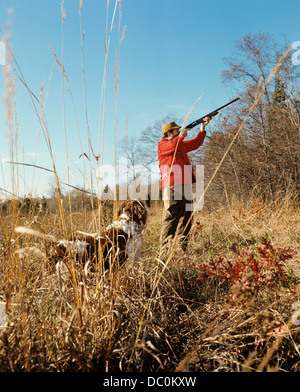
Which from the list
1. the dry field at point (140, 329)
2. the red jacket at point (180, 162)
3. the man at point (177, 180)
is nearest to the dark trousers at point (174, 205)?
the man at point (177, 180)

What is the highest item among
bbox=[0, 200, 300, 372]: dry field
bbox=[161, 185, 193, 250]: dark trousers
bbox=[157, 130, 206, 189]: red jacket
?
bbox=[157, 130, 206, 189]: red jacket

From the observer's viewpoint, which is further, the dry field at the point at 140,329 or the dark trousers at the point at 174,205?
the dark trousers at the point at 174,205

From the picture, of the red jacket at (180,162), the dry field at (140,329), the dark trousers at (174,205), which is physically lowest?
the dry field at (140,329)

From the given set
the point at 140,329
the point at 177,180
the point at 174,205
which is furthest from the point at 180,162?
the point at 140,329

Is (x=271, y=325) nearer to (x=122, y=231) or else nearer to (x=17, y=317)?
(x=17, y=317)

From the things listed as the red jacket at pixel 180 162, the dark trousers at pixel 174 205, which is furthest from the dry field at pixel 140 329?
the red jacket at pixel 180 162

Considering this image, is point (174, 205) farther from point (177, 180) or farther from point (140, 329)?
point (140, 329)

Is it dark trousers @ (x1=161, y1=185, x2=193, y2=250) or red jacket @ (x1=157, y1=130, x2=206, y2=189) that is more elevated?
red jacket @ (x1=157, y1=130, x2=206, y2=189)

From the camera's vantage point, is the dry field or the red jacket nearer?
the dry field

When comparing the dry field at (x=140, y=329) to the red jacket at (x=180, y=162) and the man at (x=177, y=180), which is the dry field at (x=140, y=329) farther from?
the red jacket at (x=180, y=162)

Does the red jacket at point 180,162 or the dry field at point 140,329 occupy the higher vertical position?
the red jacket at point 180,162

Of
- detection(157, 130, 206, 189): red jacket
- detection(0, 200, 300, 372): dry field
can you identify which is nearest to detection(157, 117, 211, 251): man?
detection(157, 130, 206, 189): red jacket

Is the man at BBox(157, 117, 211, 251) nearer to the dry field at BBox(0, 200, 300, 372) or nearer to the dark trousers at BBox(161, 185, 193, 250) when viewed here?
the dark trousers at BBox(161, 185, 193, 250)

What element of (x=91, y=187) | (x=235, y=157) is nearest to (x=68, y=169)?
(x=91, y=187)
